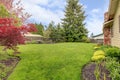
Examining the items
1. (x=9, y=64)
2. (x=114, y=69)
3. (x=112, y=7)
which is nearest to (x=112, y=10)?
(x=112, y=7)

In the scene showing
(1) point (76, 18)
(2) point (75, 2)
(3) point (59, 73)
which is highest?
(2) point (75, 2)

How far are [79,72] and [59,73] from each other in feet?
3.64

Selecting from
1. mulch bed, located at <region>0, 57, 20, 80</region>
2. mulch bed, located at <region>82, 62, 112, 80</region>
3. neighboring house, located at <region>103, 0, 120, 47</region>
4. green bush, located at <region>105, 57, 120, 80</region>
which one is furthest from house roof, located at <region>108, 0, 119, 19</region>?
mulch bed, located at <region>0, 57, 20, 80</region>

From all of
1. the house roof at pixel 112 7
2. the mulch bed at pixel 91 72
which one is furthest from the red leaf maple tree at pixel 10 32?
the house roof at pixel 112 7

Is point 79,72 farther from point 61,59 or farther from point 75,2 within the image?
point 75,2

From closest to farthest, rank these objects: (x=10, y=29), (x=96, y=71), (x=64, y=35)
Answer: (x=96, y=71) < (x=10, y=29) < (x=64, y=35)

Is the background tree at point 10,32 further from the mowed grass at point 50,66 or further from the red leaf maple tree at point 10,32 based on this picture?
the mowed grass at point 50,66

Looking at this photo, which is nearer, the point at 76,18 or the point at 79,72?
the point at 79,72

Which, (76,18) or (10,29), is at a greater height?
(76,18)

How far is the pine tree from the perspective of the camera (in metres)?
39.2

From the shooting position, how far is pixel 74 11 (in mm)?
41312

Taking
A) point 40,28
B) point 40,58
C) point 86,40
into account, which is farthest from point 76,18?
point 40,58

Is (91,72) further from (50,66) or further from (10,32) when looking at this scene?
(10,32)

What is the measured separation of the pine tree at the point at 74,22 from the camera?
1543 inches
